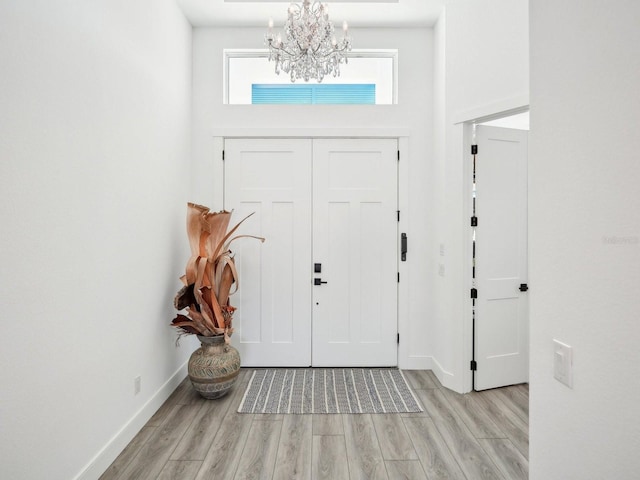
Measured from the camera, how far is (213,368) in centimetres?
274

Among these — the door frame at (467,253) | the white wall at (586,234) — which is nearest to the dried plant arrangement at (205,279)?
the door frame at (467,253)

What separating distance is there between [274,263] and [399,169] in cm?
154

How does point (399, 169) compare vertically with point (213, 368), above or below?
above

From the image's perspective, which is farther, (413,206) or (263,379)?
(413,206)

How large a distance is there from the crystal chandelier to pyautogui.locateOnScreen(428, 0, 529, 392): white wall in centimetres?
113

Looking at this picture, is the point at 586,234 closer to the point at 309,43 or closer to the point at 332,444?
the point at 332,444

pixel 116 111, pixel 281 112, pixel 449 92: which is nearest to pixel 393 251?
pixel 449 92

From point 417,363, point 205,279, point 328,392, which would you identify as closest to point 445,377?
point 417,363

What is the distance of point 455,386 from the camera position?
3.00 m

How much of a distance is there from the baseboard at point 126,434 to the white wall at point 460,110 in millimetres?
2354

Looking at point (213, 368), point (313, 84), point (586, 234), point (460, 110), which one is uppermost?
point (313, 84)

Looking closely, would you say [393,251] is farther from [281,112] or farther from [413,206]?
[281,112]

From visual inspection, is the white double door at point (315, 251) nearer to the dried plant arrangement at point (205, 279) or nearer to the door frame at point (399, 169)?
the door frame at point (399, 169)

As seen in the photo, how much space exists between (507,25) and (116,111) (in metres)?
2.79
